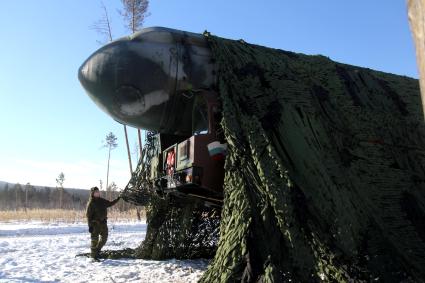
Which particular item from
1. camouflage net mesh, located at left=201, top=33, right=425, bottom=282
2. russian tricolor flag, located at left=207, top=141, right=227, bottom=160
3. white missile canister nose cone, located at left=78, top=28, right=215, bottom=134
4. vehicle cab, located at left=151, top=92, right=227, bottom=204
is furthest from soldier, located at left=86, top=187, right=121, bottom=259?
camouflage net mesh, located at left=201, top=33, right=425, bottom=282

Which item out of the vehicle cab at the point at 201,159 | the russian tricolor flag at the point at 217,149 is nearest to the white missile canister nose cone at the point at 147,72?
the vehicle cab at the point at 201,159

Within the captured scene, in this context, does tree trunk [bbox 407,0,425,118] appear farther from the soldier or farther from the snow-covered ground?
the soldier

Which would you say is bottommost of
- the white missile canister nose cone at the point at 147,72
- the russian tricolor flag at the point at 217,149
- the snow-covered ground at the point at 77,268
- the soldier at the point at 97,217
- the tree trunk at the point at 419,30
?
the snow-covered ground at the point at 77,268

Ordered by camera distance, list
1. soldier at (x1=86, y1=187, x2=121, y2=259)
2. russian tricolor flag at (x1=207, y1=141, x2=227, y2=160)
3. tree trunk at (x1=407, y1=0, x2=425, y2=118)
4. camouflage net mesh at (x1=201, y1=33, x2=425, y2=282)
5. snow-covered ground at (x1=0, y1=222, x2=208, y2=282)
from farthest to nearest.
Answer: soldier at (x1=86, y1=187, x2=121, y2=259) → snow-covered ground at (x1=0, y1=222, x2=208, y2=282) → russian tricolor flag at (x1=207, y1=141, x2=227, y2=160) → camouflage net mesh at (x1=201, y1=33, x2=425, y2=282) → tree trunk at (x1=407, y1=0, x2=425, y2=118)

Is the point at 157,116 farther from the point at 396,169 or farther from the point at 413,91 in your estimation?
the point at 413,91

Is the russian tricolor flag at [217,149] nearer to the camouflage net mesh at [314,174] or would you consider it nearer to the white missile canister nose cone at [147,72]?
the camouflage net mesh at [314,174]

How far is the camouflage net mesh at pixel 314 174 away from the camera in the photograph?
4.58 m

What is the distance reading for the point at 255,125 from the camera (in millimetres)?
5227

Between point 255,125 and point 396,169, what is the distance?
228 cm

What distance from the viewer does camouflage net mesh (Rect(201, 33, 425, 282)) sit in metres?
4.58

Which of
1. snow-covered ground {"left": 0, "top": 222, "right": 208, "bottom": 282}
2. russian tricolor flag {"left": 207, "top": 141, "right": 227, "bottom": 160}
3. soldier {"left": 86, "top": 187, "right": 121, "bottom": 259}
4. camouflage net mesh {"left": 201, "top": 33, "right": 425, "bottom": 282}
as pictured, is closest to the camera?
camouflage net mesh {"left": 201, "top": 33, "right": 425, "bottom": 282}

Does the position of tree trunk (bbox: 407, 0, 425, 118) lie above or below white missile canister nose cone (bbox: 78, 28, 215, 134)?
below

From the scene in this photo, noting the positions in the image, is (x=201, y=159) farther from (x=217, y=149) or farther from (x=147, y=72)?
(x=147, y=72)

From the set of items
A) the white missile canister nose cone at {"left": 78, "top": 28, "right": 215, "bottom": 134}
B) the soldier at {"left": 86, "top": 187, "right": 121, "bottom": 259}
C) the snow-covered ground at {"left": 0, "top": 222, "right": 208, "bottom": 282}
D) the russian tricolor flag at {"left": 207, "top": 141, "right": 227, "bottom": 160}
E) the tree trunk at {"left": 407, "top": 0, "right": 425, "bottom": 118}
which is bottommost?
the snow-covered ground at {"left": 0, "top": 222, "right": 208, "bottom": 282}
